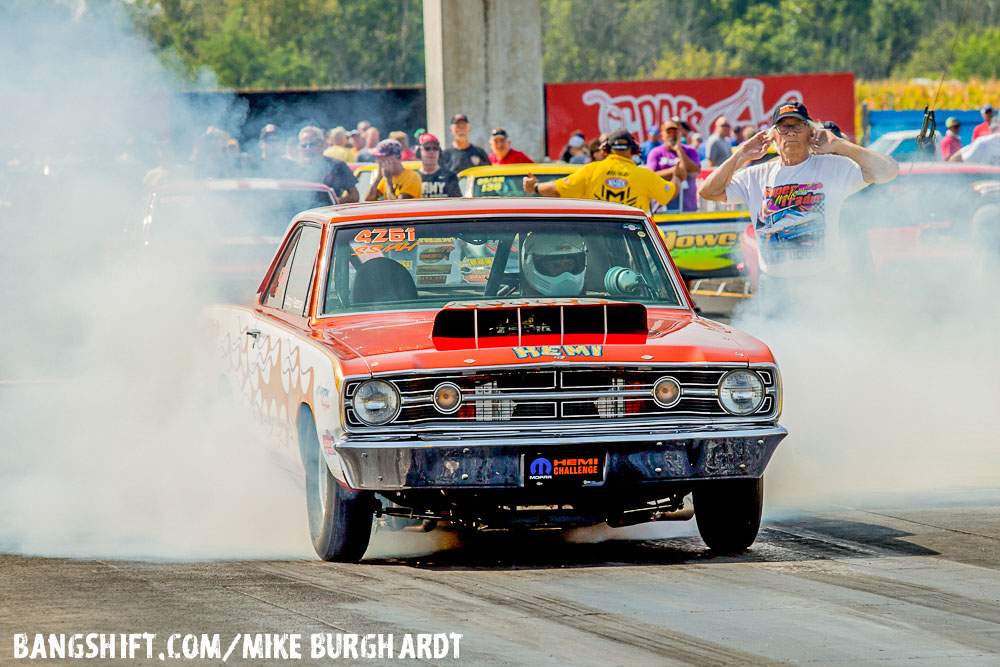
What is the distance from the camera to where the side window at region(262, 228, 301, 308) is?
731cm

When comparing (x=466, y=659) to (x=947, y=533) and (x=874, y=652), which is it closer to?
(x=874, y=652)

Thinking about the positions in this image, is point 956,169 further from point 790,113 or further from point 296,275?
point 296,275

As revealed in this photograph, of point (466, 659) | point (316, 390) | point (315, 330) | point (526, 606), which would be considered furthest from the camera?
point (315, 330)

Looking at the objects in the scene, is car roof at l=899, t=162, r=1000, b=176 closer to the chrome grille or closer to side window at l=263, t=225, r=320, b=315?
side window at l=263, t=225, r=320, b=315

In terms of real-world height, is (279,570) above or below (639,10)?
below

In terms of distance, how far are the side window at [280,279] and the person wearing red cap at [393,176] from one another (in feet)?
15.2

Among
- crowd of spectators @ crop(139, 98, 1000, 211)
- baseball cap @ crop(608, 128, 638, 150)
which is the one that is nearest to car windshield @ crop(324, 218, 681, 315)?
crowd of spectators @ crop(139, 98, 1000, 211)

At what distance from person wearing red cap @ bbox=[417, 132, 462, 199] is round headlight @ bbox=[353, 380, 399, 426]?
27.6 feet

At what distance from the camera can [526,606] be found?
5.02 metres

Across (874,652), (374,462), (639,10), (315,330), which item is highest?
(639,10)

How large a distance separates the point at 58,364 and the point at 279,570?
24.1 feet

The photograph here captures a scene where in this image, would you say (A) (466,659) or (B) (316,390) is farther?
(B) (316,390)

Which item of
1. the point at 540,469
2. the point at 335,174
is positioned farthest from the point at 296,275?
the point at 335,174

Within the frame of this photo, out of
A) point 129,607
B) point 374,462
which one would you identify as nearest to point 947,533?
point 374,462
